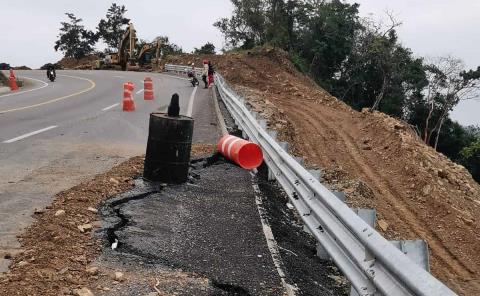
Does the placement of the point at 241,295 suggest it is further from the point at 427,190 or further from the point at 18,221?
the point at 427,190

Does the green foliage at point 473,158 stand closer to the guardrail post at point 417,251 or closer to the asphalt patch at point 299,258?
the asphalt patch at point 299,258

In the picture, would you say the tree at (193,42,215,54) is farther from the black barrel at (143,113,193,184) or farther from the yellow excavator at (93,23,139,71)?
the black barrel at (143,113,193,184)

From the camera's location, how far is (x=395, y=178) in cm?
1336

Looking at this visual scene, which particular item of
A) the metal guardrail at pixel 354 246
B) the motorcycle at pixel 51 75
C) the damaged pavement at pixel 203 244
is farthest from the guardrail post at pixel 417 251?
the motorcycle at pixel 51 75

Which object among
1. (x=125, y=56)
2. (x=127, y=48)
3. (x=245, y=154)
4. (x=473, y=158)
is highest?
(x=127, y=48)

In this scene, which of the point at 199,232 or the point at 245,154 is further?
the point at 245,154

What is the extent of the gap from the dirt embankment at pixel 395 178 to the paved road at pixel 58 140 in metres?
3.32

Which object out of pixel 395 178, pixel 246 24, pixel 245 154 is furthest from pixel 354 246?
pixel 246 24

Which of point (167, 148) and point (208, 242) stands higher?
point (167, 148)

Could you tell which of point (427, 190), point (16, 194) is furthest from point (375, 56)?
point (16, 194)

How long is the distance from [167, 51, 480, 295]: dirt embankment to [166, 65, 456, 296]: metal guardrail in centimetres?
336

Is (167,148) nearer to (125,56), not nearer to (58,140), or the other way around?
(58,140)

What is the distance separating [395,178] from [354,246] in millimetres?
9837

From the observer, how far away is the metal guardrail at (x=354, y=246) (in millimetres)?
2885
